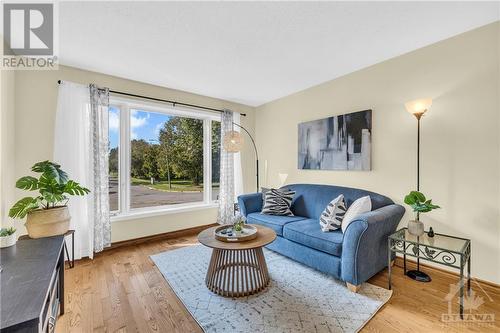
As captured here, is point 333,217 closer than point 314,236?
No

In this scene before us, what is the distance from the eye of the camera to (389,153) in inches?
107

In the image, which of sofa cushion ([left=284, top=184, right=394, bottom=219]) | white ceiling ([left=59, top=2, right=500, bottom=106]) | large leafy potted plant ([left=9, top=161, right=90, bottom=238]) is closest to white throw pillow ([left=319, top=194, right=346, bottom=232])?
sofa cushion ([left=284, top=184, right=394, bottom=219])

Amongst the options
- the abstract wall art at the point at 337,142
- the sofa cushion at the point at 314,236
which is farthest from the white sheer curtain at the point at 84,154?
the abstract wall art at the point at 337,142

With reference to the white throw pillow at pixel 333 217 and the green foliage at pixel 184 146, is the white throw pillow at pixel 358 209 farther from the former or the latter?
the green foliage at pixel 184 146

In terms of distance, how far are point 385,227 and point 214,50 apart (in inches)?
102

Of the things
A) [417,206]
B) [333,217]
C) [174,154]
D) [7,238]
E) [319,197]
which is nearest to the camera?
[7,238]

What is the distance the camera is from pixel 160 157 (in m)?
3.74

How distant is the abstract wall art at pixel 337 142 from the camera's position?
9.57 feet

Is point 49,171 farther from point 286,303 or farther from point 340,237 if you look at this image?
point 340,237

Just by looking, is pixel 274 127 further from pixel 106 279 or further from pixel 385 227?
pixel 106 279

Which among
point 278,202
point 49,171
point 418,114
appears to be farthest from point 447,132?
point 49,171

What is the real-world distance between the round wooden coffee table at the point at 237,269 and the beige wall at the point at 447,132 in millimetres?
1789

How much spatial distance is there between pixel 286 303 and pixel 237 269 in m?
0.51

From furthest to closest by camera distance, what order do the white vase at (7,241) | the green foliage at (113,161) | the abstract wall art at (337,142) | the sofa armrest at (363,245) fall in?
1. the green foliage at (113,161)
2. the abstract wall art at (337,142)
3. the sofa armrest at (363,245)
4. the white vase at (7,241)
